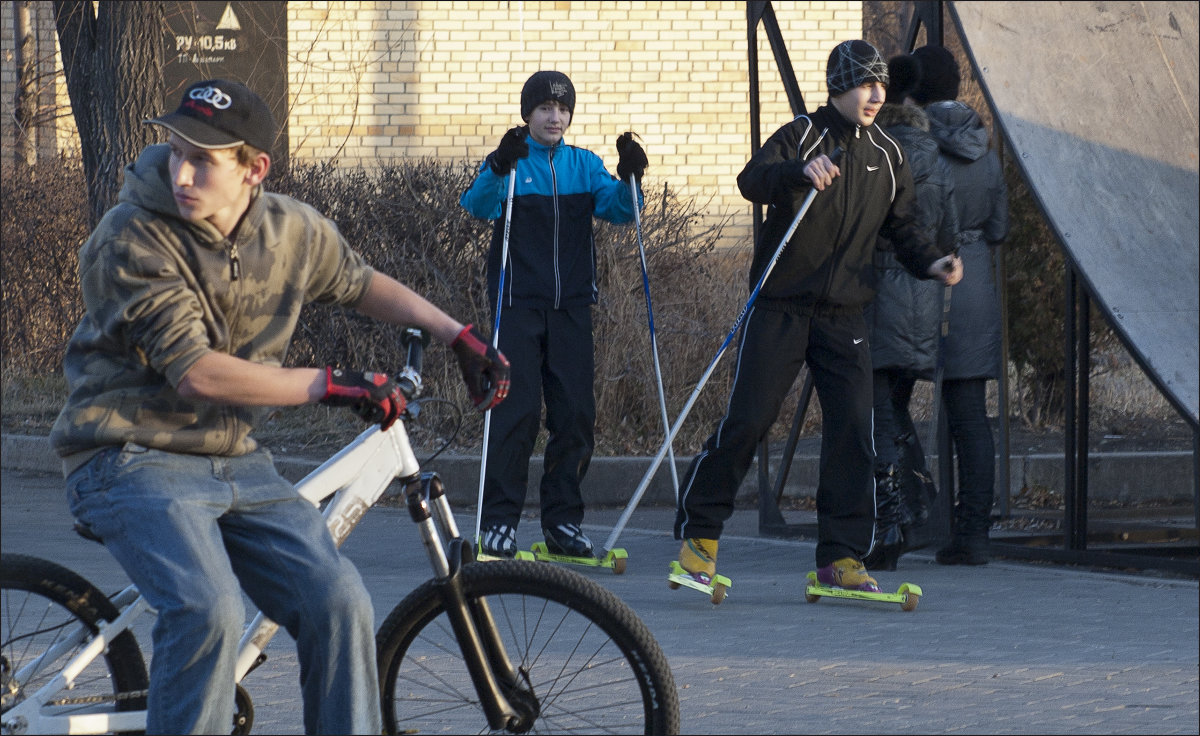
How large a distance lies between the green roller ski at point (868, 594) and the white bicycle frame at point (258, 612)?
9.75 ft

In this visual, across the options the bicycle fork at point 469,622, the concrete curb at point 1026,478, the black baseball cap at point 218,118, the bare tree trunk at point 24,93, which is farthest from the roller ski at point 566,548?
the bare tree trunk at point 24,93

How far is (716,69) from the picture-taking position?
21.5 metres

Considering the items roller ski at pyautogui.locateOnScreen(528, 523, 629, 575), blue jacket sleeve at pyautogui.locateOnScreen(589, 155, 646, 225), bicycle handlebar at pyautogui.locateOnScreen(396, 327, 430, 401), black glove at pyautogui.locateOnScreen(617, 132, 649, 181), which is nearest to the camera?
bicycle handlebar at pyautogui.locateOnScreen(396, 327, 430, 401)

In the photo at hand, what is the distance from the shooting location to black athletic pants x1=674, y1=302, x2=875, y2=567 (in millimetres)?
6152

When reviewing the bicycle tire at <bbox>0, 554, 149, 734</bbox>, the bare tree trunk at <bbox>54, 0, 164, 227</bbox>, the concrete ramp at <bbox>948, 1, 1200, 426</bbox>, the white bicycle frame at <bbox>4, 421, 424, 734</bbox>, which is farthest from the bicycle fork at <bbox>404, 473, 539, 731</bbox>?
the bare tree trunk at <bbox>54, 0, 164, 227</bbox>

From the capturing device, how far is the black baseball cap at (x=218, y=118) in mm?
3227

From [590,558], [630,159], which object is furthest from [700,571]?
[630,159]

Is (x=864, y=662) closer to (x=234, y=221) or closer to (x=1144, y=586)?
(x=1144, y=586)

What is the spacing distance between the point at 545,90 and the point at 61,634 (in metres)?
4.04

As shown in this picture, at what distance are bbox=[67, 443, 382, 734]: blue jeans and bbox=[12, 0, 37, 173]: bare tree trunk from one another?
1214 cm

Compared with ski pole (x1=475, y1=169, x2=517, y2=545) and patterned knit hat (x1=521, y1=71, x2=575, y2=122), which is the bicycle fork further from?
patterned knit hat (x1=521, y1=71, x2=575, y2=122)

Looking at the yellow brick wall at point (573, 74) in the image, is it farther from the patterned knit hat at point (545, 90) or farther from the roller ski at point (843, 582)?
the roller ski at point (843, 582)

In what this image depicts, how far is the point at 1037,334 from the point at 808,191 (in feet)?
14.6

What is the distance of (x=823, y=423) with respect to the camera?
6.12 metres
